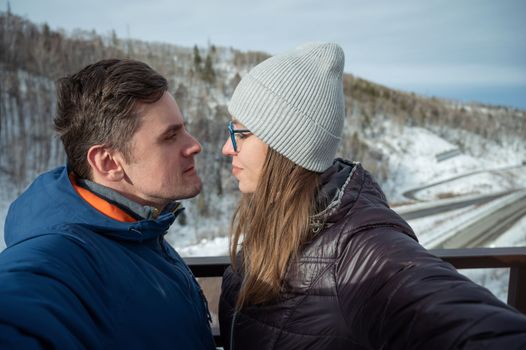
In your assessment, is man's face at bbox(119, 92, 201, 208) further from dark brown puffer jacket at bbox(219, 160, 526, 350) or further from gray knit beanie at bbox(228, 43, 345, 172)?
dark brown puffer jacket at bbox(219, 160, 526, 350)

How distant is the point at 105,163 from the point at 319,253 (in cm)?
77

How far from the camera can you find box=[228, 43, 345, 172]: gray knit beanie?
135 cm

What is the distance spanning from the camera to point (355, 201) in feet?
3.71

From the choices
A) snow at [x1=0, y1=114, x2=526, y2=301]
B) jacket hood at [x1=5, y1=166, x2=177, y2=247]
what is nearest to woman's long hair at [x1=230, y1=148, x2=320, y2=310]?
jacket hood at [x1=5, y1=166, x2=177, y2=247]

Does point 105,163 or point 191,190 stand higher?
point 105,163

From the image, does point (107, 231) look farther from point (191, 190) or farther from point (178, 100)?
point (178, 100)

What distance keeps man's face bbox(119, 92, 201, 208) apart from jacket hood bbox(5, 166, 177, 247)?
0.65ft

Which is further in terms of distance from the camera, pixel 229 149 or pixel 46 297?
pixel 229 149

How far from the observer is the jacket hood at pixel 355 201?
3.40 ft

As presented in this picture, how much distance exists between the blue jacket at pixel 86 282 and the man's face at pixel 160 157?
12 centimetres

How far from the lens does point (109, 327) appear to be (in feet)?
2.84

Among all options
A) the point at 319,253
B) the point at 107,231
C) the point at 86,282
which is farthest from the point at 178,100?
the point at 86,282

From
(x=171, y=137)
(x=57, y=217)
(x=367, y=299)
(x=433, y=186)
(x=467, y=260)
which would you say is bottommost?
(x=433, y=186)

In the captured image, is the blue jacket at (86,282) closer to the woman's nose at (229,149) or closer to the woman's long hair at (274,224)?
the woman's long hair at (274,224)
